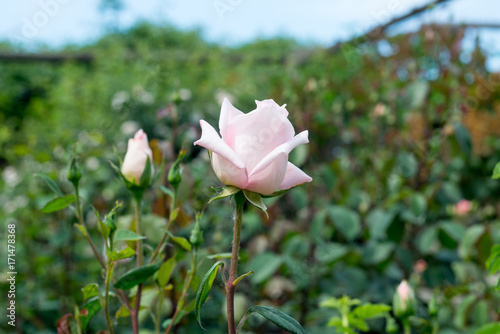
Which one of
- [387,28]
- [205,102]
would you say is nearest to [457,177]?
[387,28]

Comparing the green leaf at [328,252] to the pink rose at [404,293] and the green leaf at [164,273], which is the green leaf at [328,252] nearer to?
the pink rose at [404,293]

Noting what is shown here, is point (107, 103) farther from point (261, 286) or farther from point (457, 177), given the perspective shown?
point (457, 177)

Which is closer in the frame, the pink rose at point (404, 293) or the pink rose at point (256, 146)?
the pink rose at point (256, 146)

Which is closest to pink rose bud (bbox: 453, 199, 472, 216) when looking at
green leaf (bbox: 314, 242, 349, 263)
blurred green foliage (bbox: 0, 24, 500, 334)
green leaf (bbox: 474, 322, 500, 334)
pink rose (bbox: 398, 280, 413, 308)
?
blurred green foliage (bbox: 0, 24, 500, 334)

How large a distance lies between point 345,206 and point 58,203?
→ 0.95 metres

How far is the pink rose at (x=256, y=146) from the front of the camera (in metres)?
0.40

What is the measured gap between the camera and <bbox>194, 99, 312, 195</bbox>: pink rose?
40cm

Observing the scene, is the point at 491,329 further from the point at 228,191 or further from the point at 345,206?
the point at 345,206

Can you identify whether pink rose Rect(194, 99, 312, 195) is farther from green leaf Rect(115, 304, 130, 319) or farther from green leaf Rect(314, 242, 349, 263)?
green leaf Rect(314, 242, 349, 263)

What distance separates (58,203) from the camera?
577mm

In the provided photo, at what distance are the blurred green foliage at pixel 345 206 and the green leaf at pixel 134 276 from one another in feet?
0.41

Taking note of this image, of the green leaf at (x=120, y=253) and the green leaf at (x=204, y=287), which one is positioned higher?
the green leaf at (x=120, y=253)

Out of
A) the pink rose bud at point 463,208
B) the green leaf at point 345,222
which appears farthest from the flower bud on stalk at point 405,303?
the pink rose bud at point 463,208

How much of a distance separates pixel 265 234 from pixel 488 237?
0.70 metres
